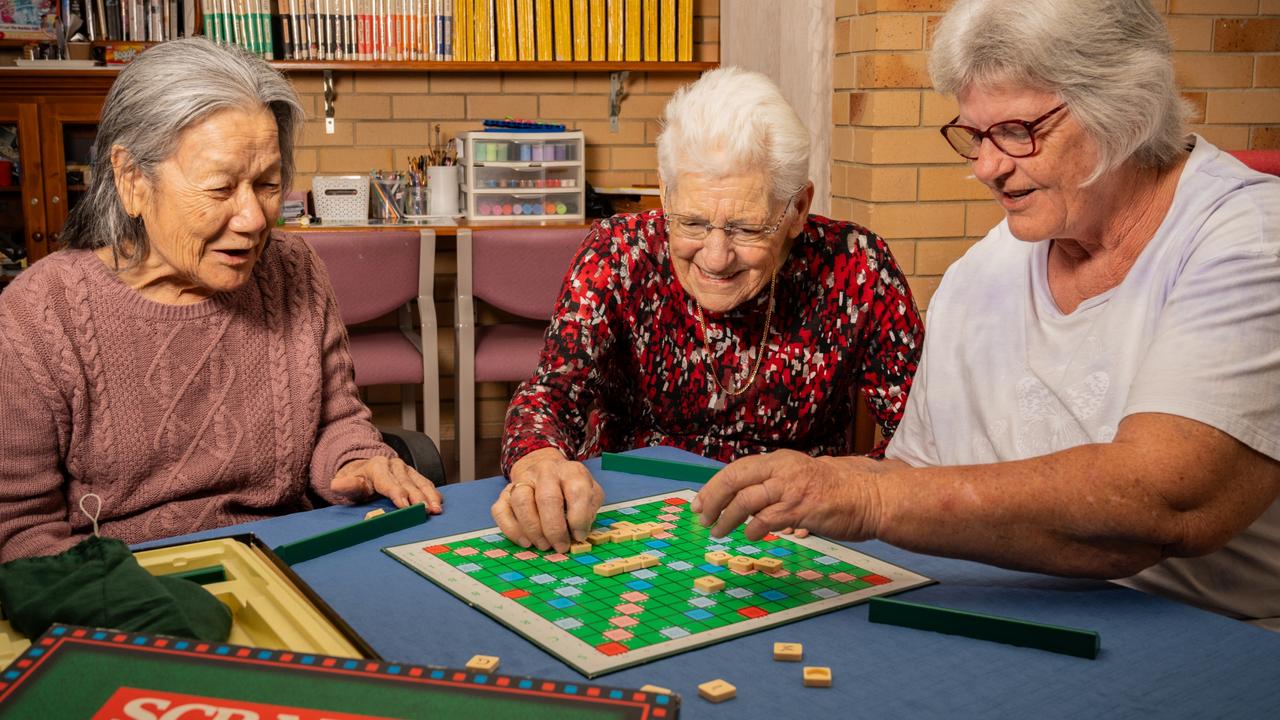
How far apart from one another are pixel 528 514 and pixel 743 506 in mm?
311

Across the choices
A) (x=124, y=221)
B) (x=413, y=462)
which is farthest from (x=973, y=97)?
(x=124, y=221)

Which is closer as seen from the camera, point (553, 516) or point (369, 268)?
point (553, 516)

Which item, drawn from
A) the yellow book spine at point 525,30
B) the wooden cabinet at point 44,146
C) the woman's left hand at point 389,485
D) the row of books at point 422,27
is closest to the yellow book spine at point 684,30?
the row of books at point 422,27

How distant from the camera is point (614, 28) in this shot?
4.64 metres

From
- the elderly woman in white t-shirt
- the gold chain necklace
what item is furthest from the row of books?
the elderly woman in white t-shirt

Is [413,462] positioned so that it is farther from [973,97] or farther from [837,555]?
[973,97]

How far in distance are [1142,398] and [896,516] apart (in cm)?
32

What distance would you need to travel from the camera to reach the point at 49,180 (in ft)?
13.8

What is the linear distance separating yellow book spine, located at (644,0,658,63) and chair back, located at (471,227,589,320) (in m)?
1.14

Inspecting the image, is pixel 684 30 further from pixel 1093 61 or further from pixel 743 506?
pixel 743 506

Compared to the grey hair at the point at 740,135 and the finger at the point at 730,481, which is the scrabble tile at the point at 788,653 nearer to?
the finger at the point at 730,481

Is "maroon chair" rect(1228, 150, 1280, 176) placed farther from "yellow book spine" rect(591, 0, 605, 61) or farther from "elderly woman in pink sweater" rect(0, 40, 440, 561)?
"yellow book spine" rect(591, 0, 605, 61)

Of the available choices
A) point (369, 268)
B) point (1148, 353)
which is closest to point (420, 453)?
A: point (1148, 353)

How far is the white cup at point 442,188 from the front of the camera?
4477mm
